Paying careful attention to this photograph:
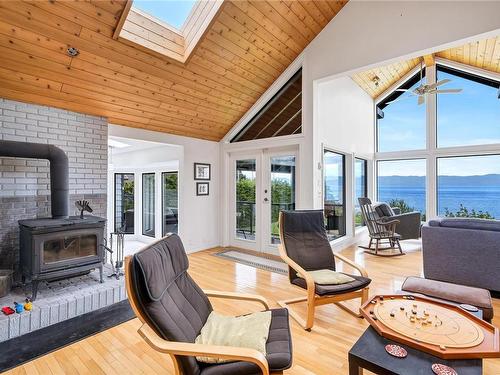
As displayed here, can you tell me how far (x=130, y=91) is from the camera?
3.56 meters

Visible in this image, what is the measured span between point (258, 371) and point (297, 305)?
1.74 meters

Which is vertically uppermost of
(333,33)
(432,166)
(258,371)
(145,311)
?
(333,33)

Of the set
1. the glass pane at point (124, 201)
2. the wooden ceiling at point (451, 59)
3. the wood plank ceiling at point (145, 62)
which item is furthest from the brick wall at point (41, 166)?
the wooden ceiling at point (451, 59)

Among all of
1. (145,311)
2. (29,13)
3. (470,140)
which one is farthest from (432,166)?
(29,13)

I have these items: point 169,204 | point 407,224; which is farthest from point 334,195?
point 169,204

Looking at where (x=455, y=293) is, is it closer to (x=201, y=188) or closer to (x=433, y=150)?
(x=201, y=188)

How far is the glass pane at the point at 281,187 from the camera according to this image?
4.94 metres

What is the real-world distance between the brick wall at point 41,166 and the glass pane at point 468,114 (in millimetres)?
6860

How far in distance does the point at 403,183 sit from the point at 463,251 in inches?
151

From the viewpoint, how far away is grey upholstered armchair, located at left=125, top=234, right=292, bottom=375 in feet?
Answer: 4.42

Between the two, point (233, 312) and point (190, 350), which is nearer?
point (190, 350)

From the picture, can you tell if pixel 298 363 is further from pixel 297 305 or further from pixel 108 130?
pixel 108 130

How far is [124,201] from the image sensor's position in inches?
252

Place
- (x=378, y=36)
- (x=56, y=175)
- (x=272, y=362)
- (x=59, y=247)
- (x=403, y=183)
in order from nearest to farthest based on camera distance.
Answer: (x=272, y=362) < (x=59, y=247) < (x=56, y=175) < (x=378, y=36) < (x=403, y=183)
